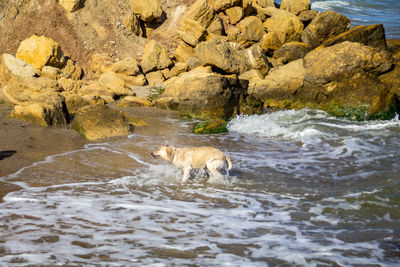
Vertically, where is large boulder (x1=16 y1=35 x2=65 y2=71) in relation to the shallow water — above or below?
above

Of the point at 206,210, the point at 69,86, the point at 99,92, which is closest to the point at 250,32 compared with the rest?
the point at 99,92

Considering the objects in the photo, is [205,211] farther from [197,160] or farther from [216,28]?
[216,28]

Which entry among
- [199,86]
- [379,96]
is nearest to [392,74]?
[379,96]

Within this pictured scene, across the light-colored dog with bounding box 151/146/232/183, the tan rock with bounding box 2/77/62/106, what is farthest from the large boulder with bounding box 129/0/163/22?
the light-colored dog with bounding box 151/146/232/183

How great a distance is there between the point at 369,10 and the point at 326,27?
112 feet

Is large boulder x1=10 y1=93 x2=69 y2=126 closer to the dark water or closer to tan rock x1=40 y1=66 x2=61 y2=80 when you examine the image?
tan rock x1=40 y1=66 x2=61 y2=80

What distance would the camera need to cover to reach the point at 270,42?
2556 cm

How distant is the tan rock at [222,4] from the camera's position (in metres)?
28.1

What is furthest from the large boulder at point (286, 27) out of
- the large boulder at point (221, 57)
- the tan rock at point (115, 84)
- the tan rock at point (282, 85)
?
the tan rock at point (115, 84)

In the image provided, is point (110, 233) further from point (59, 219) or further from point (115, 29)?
point (115, 29)

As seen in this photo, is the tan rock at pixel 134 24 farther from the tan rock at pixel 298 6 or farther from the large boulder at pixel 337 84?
the tan rock at pixel 298 6

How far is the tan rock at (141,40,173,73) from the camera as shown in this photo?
23.6 m

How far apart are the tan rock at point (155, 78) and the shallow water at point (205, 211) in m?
11.7

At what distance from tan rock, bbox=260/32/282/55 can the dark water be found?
17052 millimetres
